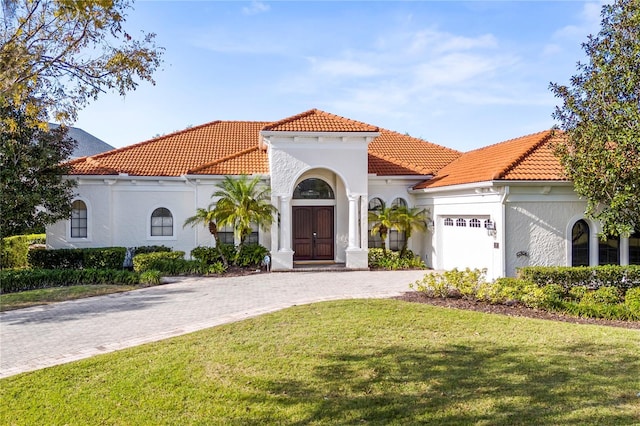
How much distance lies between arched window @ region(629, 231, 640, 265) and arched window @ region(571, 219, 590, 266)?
1373 mm

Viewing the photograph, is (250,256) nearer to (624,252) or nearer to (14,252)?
(14,252)

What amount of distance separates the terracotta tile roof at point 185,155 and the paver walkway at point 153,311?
669cm

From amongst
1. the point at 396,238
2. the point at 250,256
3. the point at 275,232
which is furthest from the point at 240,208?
the point at 396,238

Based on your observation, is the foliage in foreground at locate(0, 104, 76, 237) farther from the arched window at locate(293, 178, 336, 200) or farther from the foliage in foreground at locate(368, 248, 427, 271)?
the foliage in foreground at locate(368, 248, 427, 271)

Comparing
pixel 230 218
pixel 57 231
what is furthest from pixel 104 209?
pixel 230 218

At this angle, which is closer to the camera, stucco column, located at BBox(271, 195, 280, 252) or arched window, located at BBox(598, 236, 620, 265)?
arched window, located at BBox(598, 236, 620, 265)

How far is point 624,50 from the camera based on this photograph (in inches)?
475

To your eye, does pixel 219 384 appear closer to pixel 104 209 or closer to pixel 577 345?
pixel 577 345

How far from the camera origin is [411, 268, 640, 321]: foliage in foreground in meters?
10.9

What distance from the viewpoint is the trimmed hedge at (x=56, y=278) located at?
15.0 meters

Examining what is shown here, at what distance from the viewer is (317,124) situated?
19.1 m

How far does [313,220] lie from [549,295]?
37.5ft

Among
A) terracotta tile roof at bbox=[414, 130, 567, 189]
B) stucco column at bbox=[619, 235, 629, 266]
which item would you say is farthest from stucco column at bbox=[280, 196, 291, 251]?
stucco column at bbox=[619, 235, 629, 266]

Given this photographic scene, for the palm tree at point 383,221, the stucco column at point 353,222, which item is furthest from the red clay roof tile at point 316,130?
the stucco column at point 353,222
